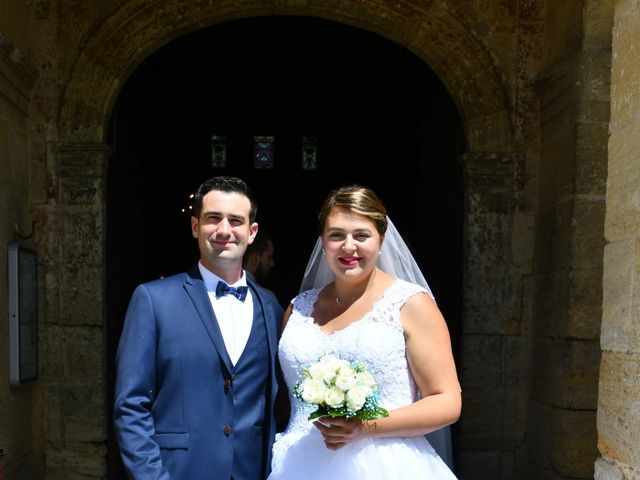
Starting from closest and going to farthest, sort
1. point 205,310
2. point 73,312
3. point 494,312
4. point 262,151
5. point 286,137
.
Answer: point 205,310 < point 73,312 < point 494,312 < point 262,151 < point 286,137

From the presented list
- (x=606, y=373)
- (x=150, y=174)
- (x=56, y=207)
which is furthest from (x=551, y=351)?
(x=150, y=174)

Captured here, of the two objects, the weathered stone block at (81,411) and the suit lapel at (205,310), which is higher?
the suit lapel at (205,310)

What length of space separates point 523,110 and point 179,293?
324cm

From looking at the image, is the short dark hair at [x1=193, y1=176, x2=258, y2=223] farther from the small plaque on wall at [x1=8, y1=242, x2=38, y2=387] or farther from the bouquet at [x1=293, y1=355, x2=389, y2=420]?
the small plaque on wall at [x1=8, y1=242, x2=38, y2=387]

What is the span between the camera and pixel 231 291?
9.12 feet

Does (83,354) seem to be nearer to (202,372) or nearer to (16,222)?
(16,222)

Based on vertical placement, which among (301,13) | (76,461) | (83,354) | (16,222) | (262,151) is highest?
(301,13)

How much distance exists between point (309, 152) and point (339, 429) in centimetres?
585

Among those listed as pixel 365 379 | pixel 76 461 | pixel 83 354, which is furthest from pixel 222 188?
pixel 76 461

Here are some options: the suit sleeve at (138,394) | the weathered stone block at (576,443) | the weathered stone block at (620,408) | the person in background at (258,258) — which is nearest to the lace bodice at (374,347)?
the suit sleeve at (138,394)

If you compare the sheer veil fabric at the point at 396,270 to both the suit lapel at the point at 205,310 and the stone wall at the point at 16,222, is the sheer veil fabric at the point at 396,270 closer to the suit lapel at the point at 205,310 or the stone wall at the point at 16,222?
the suit lapel at the point at 205,310

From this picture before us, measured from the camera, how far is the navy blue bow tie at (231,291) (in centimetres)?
277

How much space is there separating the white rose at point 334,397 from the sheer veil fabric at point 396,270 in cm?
88

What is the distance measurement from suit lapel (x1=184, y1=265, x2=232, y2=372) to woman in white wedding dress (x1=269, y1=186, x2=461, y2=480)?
0.76ft
